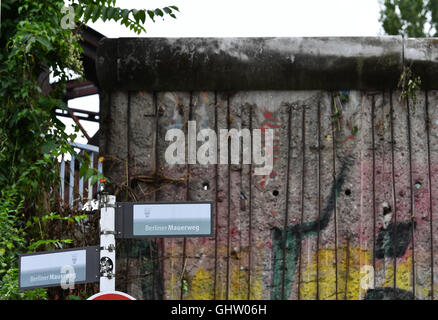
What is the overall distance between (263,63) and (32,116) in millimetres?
1894

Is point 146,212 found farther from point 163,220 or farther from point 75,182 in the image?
point 75,182

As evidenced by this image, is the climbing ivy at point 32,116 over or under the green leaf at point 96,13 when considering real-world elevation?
under

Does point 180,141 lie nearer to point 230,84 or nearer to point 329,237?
point 230,84

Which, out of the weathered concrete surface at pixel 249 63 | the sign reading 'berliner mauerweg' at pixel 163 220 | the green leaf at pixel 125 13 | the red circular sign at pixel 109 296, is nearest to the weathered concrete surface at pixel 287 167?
the weathered concrete surface at pixel 249 63

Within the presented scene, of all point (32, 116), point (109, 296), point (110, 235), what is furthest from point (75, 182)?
point (109, 296)

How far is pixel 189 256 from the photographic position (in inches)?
183

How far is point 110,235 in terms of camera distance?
11.6 feet

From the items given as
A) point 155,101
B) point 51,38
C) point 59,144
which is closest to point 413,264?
point 155,101

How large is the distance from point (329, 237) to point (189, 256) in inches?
41.9

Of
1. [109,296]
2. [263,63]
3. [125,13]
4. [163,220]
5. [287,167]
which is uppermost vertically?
[125,13]

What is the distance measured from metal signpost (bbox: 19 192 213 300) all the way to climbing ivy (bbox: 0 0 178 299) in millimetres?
1214

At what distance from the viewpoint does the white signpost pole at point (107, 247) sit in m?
3.50

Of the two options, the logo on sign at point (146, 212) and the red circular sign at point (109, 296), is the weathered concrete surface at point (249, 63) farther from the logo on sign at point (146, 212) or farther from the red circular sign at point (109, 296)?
the red circular sign at point (109, 296)
